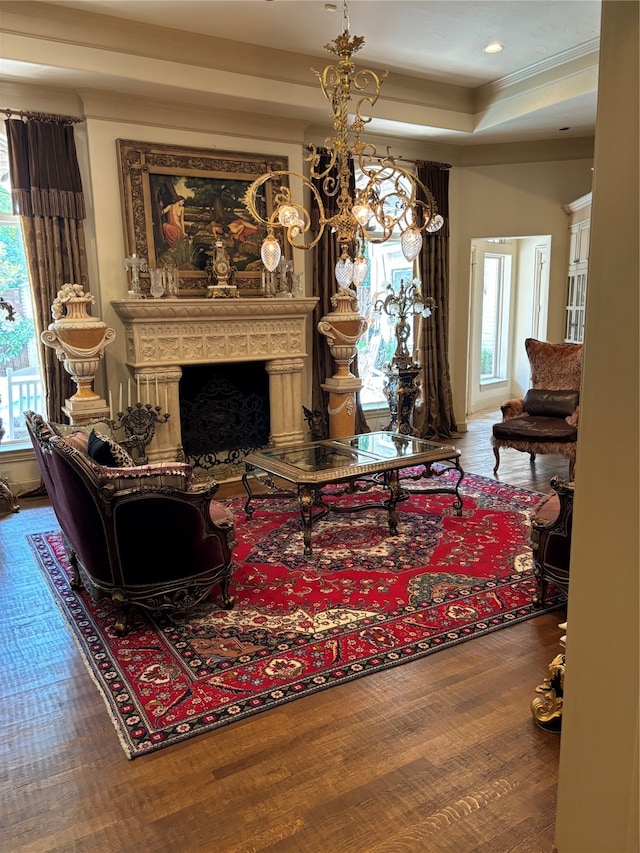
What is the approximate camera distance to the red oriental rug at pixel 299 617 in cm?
261

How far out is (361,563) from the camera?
12.6ft

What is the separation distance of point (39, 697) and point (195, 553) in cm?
91

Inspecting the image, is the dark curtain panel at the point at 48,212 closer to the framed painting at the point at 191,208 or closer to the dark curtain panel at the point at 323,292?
the framed painting at the point at 191,208

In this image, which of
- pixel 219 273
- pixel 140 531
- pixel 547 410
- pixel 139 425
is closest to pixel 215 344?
pixel 219 273

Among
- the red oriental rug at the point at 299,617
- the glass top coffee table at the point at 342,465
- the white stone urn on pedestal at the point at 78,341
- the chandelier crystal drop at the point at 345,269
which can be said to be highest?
the chandelier crystal drop at the point at 345,269

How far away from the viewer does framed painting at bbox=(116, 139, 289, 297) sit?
537 cm

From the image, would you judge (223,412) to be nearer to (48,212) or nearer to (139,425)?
(139,425)

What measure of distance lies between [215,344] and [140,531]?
3.02 meters

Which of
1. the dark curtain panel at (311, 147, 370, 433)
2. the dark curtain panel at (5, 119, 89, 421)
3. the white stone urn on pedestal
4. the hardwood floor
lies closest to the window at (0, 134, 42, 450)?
the dark curtain panel at (5, 119, 89, 421)

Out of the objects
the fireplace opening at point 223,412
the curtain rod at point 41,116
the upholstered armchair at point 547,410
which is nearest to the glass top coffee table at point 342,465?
the upholstered armchair at point 547,410

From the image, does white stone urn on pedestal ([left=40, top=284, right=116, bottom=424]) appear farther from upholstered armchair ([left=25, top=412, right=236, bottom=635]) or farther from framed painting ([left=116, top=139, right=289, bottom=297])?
upholstered armchair ([left=25, top=412, right=236, bottom=635])

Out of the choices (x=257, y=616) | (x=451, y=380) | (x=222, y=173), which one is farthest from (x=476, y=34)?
(x=257, y=616)

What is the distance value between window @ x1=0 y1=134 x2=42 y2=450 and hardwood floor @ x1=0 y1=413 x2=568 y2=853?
3033 mm

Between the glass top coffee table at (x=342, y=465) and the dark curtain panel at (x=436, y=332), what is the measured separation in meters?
2.35
